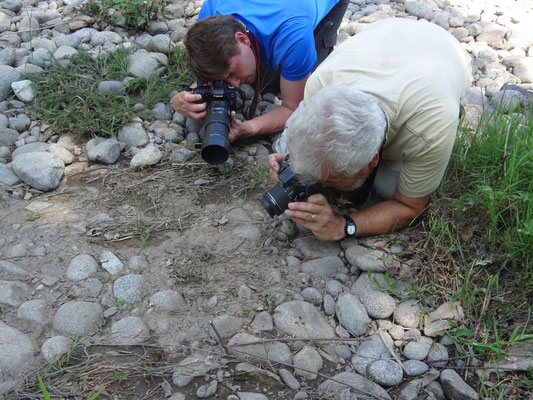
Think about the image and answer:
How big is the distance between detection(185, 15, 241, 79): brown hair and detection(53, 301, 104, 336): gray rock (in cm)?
137

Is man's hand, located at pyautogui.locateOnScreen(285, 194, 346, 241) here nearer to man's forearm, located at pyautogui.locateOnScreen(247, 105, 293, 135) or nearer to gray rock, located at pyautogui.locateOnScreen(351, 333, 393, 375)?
gray rock, located at pyautogui.locateOnScreen(351, 333, 393, 375)

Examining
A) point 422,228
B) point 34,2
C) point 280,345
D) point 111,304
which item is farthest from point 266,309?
point 34,2

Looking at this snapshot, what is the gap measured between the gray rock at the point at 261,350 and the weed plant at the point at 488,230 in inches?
27.5

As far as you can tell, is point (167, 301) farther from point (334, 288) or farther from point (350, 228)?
point (350, 228)

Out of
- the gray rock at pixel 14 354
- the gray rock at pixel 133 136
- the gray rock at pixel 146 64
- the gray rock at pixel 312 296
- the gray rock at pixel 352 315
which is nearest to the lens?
the gray rock at pixel 14 354

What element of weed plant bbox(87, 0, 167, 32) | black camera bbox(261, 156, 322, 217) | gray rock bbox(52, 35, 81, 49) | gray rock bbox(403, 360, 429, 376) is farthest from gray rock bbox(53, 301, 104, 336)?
weed plant bbox(87, 0, 167, 32)

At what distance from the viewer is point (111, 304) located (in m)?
2.29

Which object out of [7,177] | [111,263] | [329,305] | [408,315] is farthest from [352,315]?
[7,177]

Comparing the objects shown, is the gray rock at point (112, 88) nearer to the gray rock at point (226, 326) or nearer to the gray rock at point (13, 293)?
the gray rock at point (13, 293)

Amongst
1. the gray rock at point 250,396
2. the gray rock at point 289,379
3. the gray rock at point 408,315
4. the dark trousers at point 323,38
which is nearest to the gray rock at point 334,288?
the gray rock at point 408,315

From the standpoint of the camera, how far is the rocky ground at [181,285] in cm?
205

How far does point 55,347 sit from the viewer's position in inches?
80.9

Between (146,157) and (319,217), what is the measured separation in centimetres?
111

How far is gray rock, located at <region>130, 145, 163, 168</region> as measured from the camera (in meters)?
3.07
